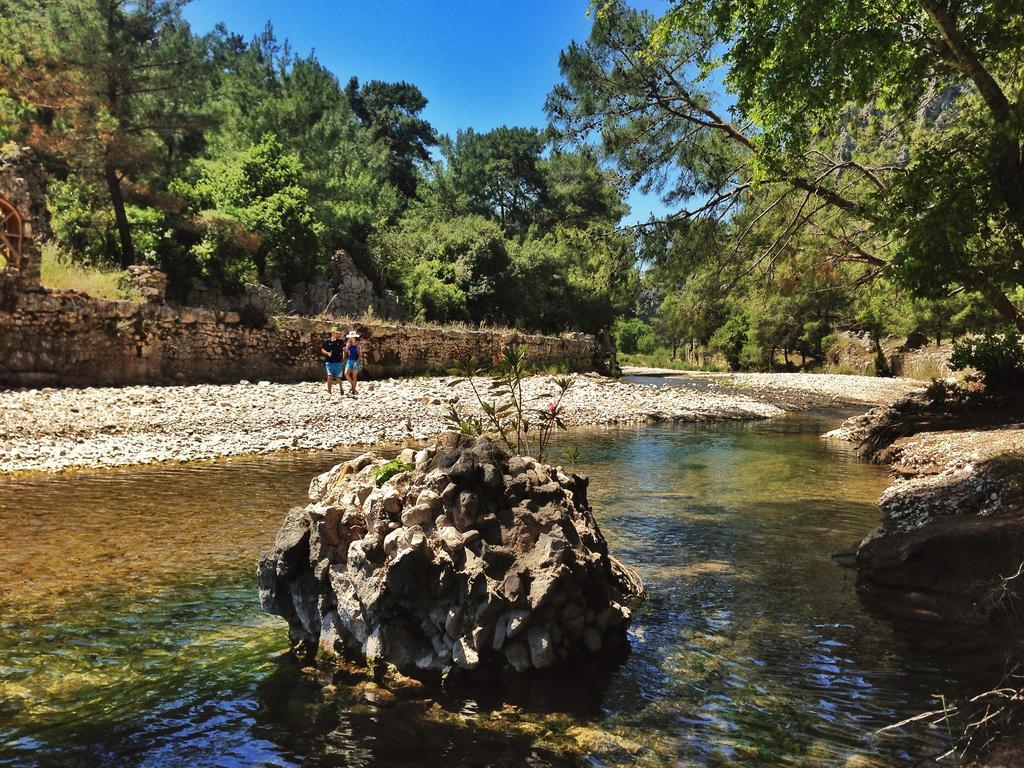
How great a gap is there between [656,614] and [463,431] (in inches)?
75.9

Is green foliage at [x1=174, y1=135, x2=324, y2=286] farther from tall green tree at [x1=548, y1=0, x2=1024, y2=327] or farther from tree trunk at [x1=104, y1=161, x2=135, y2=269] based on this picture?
tall green tree at [x1=548, y1=0, x2=1024, y2=327]

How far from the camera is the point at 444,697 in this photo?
3.51 m

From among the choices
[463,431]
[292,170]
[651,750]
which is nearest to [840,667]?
[651,750]

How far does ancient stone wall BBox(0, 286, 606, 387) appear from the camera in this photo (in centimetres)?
1465

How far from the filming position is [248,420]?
13344 mm

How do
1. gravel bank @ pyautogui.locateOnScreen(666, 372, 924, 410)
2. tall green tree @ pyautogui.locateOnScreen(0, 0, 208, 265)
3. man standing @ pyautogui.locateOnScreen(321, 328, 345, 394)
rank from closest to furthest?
man standing @ pyautogui.locateOnScreen(321, 328, 345, 394) → tall green tree @ pyautogui.locateOnScreen(0, 0, 208, 265) → gravel bank @ pyautogui.locateOnScreen(666, 372, 924, 410)

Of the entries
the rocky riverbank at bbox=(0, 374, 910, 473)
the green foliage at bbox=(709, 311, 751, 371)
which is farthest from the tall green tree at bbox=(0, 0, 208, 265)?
the green foliage at bbox=(709, 311, 751, 371)

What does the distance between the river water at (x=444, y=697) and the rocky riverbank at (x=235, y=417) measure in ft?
9.80

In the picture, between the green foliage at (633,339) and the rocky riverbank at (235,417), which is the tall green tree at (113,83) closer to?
the rocky riverbank at (235,417)

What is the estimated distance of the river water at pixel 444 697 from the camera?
3.06 metres

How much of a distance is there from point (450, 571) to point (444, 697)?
0.64m

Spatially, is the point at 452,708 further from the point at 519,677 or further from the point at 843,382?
the point at 843,382

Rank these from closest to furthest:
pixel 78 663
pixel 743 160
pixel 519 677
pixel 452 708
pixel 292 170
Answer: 1. pixel 452 708
2. pixel 519 677
3. pixel 78 663
4. pixel 743 160
5. pixel 292 170

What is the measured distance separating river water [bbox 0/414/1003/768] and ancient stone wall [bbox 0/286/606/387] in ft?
29.6
